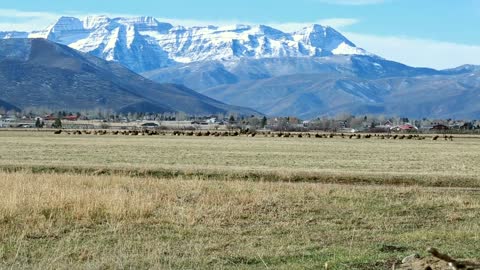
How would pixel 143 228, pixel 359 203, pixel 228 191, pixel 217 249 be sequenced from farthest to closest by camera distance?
pixel 228 191
pixel 359 203
pixel 143 228
pixel 217 249

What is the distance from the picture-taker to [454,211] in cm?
2409

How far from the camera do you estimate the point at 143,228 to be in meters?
19.5

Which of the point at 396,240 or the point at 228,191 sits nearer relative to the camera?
the point at 396,240

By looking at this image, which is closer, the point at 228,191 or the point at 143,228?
the point at 143,228

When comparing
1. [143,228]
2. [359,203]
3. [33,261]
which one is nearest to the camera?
[33,261]

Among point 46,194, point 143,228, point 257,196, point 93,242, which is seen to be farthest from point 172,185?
point 93,242

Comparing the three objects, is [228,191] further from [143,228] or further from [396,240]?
[396,240]

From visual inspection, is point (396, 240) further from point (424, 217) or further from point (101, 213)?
point (101, 213)

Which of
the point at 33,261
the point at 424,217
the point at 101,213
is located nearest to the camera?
the point at 33,261

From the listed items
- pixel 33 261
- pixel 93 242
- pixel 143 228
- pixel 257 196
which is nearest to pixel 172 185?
pixel 257 196

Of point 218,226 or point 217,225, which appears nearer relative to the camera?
point 218,226

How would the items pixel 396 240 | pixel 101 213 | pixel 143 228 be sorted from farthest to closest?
pixel 101 213 → pixel 143 228 → pixel 396 240

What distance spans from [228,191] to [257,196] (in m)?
2.17

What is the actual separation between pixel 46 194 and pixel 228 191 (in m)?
6.90
